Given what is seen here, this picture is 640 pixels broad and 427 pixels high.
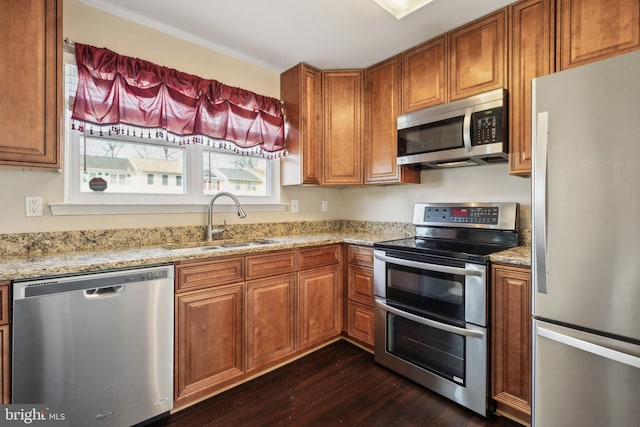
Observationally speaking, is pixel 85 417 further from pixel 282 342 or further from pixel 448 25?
pixel 448 25

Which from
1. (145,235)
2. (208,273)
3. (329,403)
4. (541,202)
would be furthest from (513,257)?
(145,235)

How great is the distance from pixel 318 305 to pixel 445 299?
1004 mm

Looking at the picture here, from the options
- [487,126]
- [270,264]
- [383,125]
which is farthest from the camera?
[383,125]

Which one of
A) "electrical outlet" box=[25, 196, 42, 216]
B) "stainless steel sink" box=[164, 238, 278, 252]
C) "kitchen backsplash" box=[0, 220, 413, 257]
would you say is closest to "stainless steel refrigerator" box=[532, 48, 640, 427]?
"kitchen backsplash" box=[0, 220, 413, 257]

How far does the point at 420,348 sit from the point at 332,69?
2.42 m

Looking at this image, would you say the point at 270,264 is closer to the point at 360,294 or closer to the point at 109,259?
the point at 360,294

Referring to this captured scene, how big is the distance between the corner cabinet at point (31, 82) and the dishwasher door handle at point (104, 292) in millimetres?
688

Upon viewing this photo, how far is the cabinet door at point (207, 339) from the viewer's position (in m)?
1.71

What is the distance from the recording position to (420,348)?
2.00 m

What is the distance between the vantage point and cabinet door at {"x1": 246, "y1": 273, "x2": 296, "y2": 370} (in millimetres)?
2016

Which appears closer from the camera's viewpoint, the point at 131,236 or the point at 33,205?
the point at 33,205

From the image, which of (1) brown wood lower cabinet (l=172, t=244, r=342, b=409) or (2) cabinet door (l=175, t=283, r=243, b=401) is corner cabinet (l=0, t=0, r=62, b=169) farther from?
(2) cabinet door (l=175, t=283, r=243, b=401)

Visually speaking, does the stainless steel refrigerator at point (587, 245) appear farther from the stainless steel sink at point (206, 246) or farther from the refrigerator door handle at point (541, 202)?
the stainless steel sink at point (206, 246)

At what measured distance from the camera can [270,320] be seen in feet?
6.95
